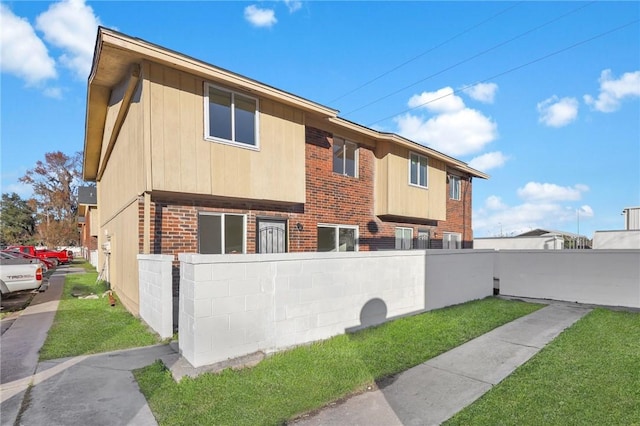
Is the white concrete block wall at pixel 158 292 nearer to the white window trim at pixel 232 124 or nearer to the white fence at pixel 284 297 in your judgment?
the white fence at pixel 284 297

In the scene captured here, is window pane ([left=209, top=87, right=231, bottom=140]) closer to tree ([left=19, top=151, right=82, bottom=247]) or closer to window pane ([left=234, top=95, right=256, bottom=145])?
window pane ([left=234, top=95, right=256, bottom=145])

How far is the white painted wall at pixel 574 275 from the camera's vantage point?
9344 millimetres

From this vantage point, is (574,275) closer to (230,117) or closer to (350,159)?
(350,159)

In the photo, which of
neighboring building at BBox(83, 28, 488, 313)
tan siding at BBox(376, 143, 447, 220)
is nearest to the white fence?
neighboring building at BBox(83, 28, 488, 313)

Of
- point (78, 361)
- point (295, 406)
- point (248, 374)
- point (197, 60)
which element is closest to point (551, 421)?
point (295, 406)

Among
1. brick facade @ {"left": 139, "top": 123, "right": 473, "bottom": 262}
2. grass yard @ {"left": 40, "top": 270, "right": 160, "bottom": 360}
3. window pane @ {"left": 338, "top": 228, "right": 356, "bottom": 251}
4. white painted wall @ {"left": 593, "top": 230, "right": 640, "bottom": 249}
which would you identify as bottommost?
grass yard @ {"left": 40, "top": 270, "right": 160, "bottom": 360}

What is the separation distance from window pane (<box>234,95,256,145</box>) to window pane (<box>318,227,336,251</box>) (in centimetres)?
371

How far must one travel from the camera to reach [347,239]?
1153 centimetres

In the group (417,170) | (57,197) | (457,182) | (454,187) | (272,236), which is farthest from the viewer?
(57,197)

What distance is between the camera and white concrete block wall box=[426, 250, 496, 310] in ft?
26.7

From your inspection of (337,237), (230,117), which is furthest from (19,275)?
(337,237)

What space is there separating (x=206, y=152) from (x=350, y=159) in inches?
223

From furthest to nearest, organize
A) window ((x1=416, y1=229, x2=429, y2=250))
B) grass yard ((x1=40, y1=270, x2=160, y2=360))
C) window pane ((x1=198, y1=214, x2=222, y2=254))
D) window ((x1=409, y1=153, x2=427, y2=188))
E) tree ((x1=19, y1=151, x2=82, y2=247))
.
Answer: tree ((x1=19, y1=151, x2=82, y2=247)) → window ((x1=416, y1=229, x2=429, y2=250)) → window ((x1=409, y1=153, x2=427, y2=188)) → window pane ((x1=198, y1=214, x2=222, y2=254)) → grass yard ((x1=40, y1=270, x2=160, y2=360))

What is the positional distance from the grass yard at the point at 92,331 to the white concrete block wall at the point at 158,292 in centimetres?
23
